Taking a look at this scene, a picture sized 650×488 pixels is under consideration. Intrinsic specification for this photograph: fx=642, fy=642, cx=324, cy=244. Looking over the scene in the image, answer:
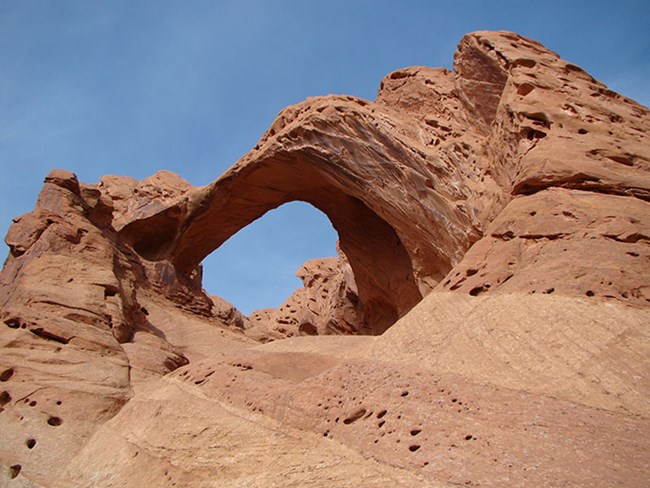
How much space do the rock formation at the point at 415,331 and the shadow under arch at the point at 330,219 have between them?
12cm

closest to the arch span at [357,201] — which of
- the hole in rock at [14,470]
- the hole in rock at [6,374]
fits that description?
the hole in rock at [6,374]

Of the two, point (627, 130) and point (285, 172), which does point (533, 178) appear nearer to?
point (627, 130)

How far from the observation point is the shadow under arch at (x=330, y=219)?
14.2 metres

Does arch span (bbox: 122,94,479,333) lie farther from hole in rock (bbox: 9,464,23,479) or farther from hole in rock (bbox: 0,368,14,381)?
hole in rock (bbox: 9,464,23,479)

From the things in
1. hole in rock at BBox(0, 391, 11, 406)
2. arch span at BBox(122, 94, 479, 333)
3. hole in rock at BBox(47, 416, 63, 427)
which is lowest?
hole in rock at BBox(47, 416, 63, 427)

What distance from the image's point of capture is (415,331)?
20.0ft

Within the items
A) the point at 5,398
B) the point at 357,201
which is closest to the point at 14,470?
the point at 5,398

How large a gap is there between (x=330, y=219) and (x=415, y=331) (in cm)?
970

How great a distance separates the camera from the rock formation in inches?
174

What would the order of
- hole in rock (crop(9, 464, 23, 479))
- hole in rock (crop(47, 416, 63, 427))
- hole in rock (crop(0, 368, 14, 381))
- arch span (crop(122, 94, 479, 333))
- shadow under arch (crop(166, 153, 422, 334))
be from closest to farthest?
hole in rock (crop(9, 464, 23, 479))
hole in rock (crop(47, 416, 63, 427))
hole in rock (crop(0, 368, 14, 381))
arch span (crop(122, 94, 479, 333))
shadow under arch (crop(166, 153, 422, 334))

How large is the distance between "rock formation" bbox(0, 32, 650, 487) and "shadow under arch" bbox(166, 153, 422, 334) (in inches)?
4.8

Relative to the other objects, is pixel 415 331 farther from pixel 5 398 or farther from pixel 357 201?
pixel 357 201

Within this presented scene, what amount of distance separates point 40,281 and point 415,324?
6768mm

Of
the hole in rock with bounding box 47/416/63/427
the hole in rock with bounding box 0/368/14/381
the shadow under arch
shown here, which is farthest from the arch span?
the hole in rock with bounding box 0/368/14/381
